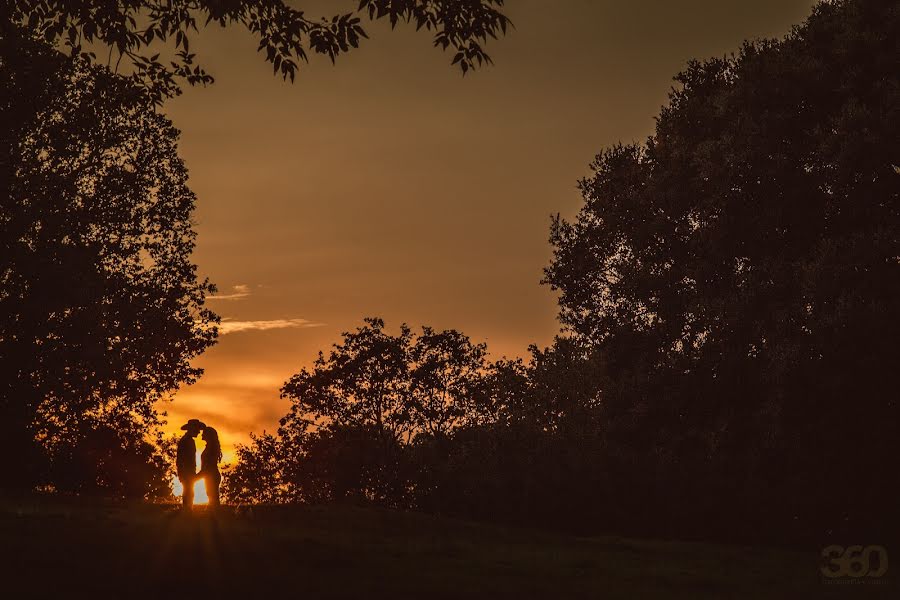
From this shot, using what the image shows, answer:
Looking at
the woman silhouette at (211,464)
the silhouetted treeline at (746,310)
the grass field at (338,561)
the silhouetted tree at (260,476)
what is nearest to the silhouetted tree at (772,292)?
the silhouetted treeline at (746,310)

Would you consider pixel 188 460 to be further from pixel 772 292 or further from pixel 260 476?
pixel 260 476

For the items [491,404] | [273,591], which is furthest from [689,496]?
[491,404]

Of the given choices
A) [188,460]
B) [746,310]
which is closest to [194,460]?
[188,460]

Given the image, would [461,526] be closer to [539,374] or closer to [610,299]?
[610,299]

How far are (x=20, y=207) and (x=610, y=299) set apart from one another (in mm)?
22023

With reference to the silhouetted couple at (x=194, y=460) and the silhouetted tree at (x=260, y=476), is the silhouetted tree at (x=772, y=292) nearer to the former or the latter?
the silhouetted couple at (x=194, y=460)

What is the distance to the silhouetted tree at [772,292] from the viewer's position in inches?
1149

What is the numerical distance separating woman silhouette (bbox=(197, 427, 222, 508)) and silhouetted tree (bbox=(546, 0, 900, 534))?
15656 mm

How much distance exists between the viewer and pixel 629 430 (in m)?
33.8
